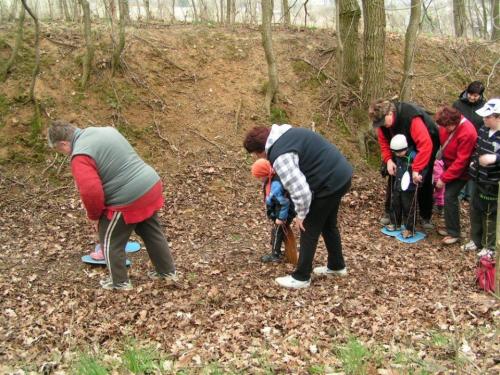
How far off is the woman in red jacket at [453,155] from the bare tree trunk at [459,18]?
29.6ft

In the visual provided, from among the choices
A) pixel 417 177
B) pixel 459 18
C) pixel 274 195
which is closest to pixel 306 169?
pixel 274 195

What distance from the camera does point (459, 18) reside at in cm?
1430

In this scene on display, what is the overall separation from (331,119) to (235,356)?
6065 mm

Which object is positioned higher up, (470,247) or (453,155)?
(453,155)

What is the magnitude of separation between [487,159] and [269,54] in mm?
4182

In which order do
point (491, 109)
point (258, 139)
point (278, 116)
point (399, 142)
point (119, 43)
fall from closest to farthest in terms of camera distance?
1. point (258, 139)
2. point (491, 109)
3. point (399, 142)
4. point (119, 43)
5. point (278, 116)

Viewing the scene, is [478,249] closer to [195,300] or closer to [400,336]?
[400,336]

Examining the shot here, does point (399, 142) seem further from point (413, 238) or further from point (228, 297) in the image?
point (228, 297)

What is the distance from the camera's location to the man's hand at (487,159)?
18.6ft

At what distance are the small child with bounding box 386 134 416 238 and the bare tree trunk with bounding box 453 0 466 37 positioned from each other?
912cm

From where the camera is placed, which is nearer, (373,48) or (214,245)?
(214,245)

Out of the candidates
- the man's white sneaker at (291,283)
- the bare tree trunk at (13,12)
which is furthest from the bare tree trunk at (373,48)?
the bare tree trunk at (13,12)

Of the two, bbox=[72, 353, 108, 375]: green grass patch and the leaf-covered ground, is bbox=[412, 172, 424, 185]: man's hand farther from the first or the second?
bbox=[72, 353, 108, 375]: green grass patch

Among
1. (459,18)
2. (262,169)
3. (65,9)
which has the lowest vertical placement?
(262,169)
